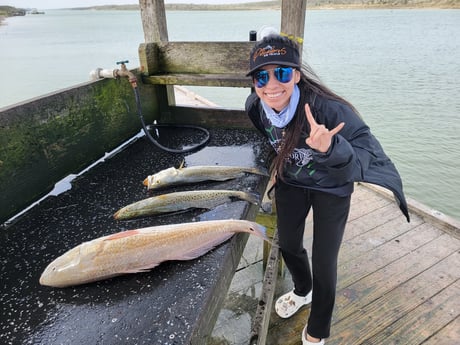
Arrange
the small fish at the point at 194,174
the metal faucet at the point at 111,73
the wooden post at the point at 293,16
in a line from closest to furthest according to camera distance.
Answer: the small fish at the point at 194,174 → the wooden post at the point at 293,16 → the metal faucet at the point at 111,73

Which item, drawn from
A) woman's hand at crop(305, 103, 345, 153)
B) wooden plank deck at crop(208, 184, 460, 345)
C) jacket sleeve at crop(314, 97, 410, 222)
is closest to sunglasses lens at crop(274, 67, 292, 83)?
jacket sleeve at crop(314, 97, 410, 222)

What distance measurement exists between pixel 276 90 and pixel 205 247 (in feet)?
3.85

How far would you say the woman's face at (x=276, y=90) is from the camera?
1991mm

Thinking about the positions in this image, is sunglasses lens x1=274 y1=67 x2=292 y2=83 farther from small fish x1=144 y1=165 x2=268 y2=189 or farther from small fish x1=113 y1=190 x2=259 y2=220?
small fish x1=144 y1=165 x2=268 y2=189

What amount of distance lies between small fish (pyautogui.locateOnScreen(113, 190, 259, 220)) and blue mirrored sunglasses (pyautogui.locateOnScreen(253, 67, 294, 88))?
1.03 m

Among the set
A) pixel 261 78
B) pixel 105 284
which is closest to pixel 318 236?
pixel 261 78

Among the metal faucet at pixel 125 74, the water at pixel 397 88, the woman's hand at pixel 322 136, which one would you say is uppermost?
the metal faucet at pixel 125 74

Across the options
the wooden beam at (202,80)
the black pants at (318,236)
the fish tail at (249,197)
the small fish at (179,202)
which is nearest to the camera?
the black pants at (318,236)

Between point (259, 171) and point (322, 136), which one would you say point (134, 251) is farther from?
point (259, 171)

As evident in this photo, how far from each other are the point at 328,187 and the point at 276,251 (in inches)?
47.0

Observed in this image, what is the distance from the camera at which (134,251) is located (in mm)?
→ 1990

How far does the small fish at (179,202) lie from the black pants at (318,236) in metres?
0.35

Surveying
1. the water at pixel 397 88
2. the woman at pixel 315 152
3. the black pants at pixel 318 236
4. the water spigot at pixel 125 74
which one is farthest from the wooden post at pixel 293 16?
the black pants at pixel 318 236

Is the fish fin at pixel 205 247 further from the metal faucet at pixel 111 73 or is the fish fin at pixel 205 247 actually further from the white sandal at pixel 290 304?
the metal faucet at pixel 111 73
